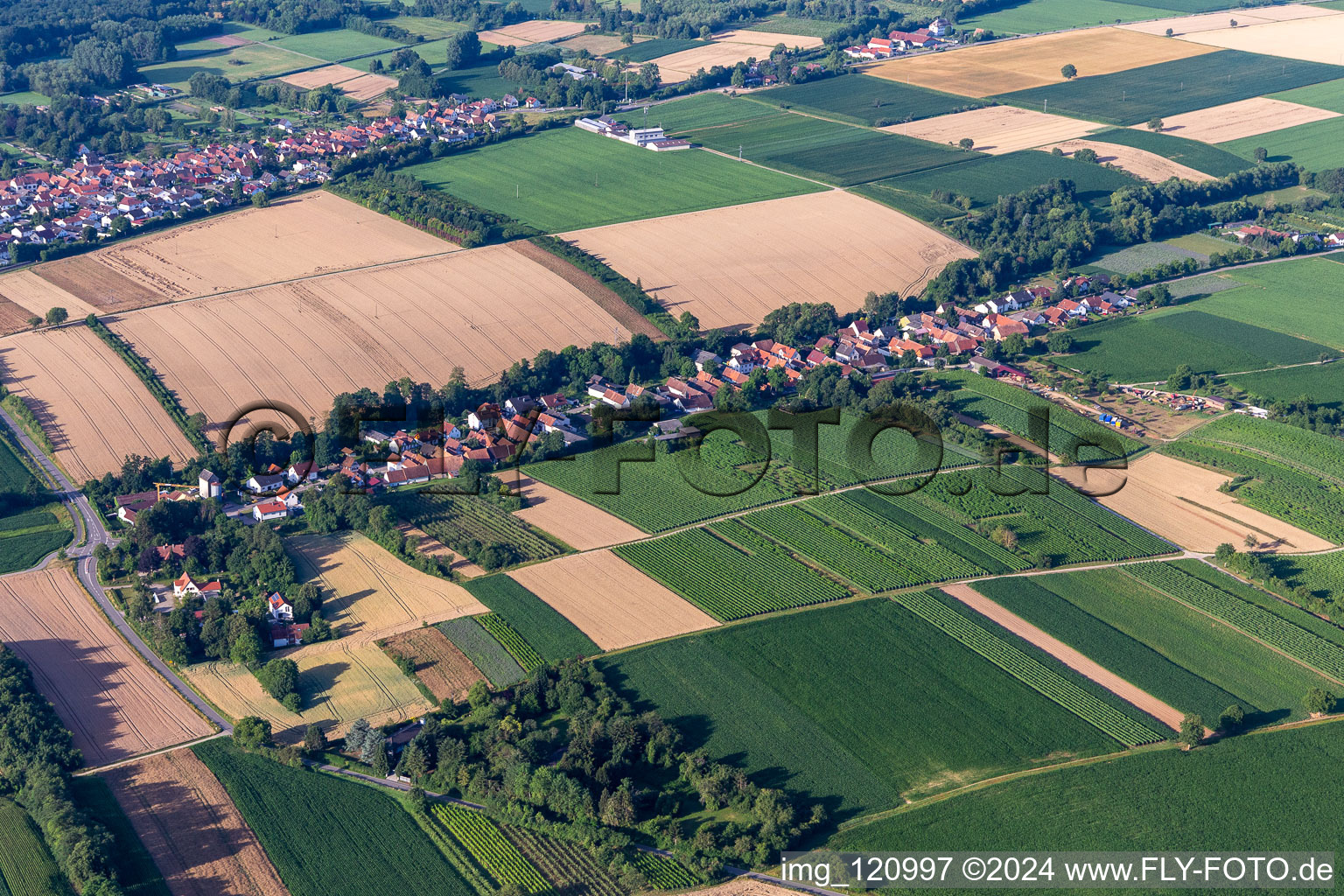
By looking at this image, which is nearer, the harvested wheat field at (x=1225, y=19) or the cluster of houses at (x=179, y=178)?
the cluster of houses at (x=179, y=178)

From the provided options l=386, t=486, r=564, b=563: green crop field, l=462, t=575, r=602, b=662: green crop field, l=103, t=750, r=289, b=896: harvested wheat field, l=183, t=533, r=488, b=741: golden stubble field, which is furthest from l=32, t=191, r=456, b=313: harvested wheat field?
l=103, t=750, r=289, b=896: harvested wheat field

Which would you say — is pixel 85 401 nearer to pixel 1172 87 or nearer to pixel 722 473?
pixel 722 473

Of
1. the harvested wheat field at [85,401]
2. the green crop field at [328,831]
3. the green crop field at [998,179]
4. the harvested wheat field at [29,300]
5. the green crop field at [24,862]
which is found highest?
the green crop field at [998,179]

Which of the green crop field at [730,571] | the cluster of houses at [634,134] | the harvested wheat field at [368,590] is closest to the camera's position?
the harvested wheat field at [368,590]

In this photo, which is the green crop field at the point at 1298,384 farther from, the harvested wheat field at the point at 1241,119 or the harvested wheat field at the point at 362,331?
the harvested wheat field at the point at 1241,119

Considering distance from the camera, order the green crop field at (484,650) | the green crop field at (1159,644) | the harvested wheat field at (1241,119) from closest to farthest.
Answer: the green crop field at (1159,644) → the green crop field at (484,650) → the harvested wheat field at (1241,119)

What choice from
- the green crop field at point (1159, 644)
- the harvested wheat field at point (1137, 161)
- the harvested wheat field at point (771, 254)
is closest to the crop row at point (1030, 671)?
the green crop field at point (1159, 644)

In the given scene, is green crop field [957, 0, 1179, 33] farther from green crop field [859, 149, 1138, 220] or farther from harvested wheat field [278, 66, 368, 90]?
harvested wheat field [278, 66, 368, 90]
